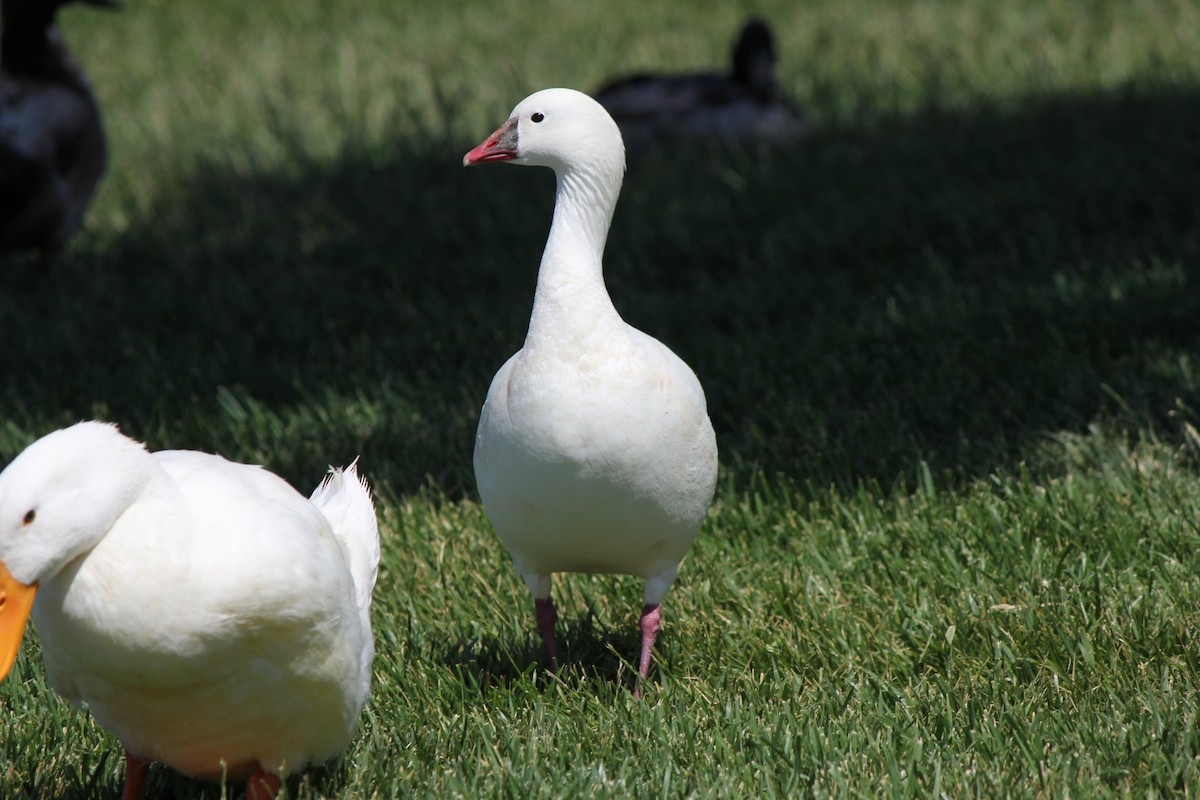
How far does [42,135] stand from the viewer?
6.86m

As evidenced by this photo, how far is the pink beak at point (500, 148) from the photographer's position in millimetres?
3465

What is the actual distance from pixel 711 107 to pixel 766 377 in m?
3.56

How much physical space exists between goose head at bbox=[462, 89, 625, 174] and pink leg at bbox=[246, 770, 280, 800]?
1.61 m

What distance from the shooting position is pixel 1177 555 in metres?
3.84

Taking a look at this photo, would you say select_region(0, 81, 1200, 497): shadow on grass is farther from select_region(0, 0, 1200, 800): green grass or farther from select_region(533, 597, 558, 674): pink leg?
select_region(533, 597, 558, 674): pink leg

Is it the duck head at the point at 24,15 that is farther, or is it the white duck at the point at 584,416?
the duck head at the point at 24,15

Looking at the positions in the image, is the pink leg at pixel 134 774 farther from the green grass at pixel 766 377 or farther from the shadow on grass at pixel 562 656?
the shadow on grass at pixel 562 656

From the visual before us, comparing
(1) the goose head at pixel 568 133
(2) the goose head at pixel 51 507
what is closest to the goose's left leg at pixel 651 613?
(1) the goose head at pixel 568 133

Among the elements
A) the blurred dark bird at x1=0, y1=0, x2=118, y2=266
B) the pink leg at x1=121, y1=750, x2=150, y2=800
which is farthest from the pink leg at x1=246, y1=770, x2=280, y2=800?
the blurred dark bird at x1=0, y1=0, x2=118, y2=266

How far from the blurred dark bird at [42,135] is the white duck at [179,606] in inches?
172

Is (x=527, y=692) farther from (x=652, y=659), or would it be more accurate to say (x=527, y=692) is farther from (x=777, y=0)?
(x=777, y=0)

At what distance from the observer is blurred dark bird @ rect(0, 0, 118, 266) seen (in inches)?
265

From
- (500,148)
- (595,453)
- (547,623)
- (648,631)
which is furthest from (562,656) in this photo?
(500,148)

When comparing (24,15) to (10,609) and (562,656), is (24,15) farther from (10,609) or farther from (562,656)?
(10,609)
